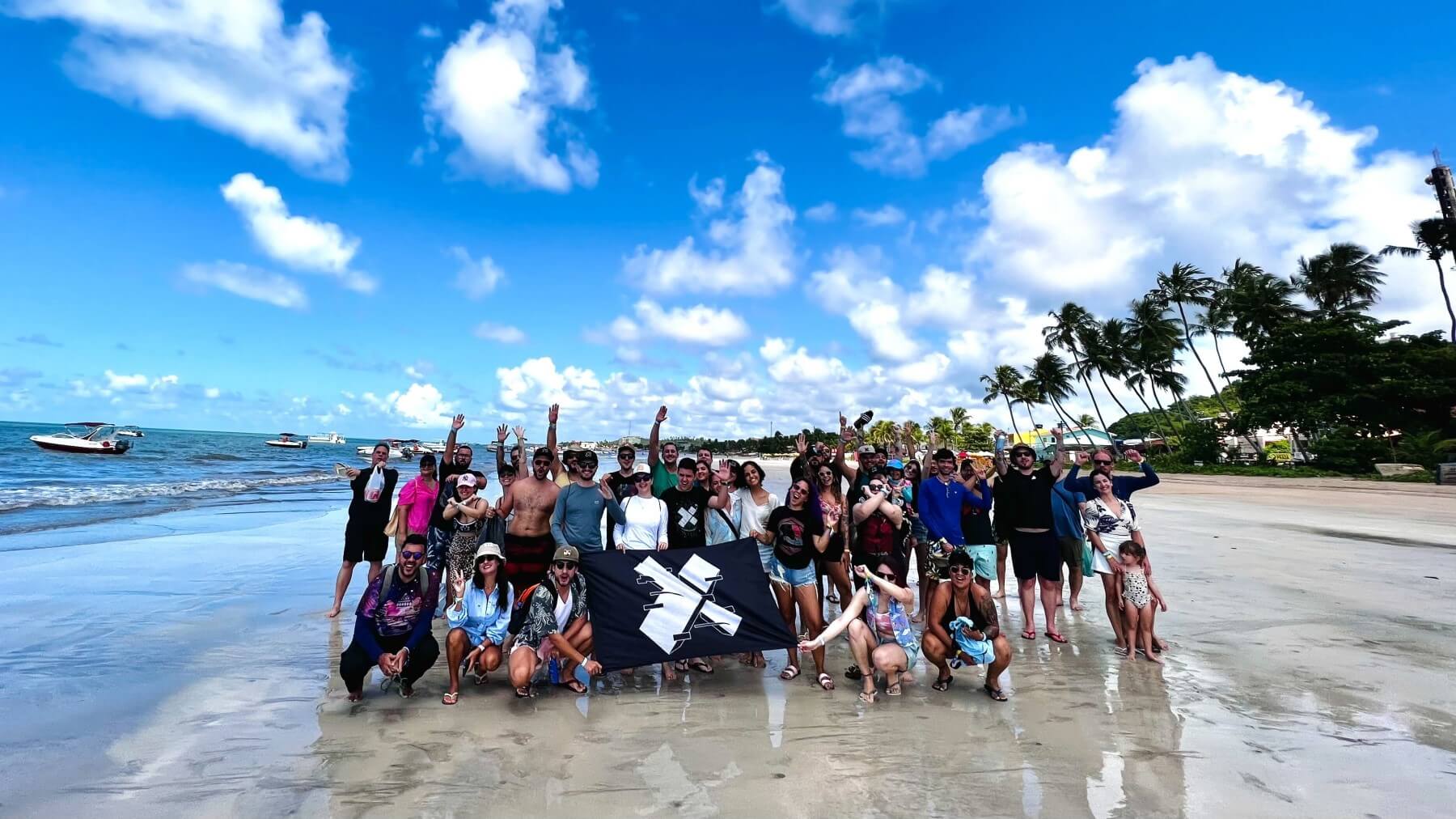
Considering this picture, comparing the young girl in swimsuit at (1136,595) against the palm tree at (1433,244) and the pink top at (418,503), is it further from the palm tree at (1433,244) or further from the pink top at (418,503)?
the palm tree at (1433,244)

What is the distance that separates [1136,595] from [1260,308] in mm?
45016

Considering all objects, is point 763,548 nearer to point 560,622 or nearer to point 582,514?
point 582,514

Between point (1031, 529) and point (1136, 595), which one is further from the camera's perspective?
point (1031, 529)

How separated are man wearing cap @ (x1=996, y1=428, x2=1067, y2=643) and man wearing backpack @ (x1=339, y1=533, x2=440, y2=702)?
5.63 m

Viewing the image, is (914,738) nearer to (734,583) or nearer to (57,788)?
(734,583)

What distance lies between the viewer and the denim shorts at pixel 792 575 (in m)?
5.93

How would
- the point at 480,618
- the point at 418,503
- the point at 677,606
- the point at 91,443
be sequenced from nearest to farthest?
the point at 480,618, the point at 677,606, the point at 418,503, the point at 91,443

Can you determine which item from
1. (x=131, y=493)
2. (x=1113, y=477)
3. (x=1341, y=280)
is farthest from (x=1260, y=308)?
(x=131, y=493)

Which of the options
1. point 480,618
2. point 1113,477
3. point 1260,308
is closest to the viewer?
point 480,618

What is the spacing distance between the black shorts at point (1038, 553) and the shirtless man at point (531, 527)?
4768mm

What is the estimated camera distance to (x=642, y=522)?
6.04 meters

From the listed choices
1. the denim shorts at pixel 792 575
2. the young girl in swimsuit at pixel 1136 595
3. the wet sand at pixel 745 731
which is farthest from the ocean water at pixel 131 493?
the young girl in swimsuit at pixel 1136 595

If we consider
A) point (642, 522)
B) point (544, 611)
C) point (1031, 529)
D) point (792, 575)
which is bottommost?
point (544, 611)

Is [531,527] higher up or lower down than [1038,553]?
higher up
